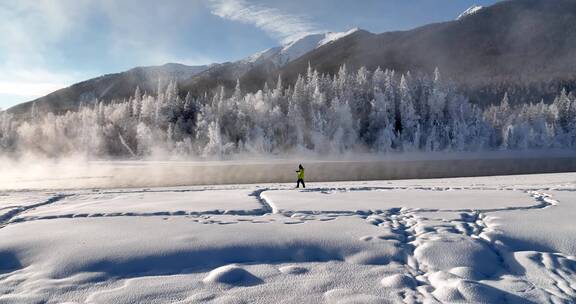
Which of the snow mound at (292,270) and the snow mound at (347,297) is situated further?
the snow mound at (292,270)

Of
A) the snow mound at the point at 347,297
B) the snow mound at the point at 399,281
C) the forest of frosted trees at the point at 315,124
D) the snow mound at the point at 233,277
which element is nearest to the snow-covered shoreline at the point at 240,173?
the forest of frosted trees at the point at 315,124

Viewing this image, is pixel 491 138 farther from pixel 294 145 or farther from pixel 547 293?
pixel 547 293

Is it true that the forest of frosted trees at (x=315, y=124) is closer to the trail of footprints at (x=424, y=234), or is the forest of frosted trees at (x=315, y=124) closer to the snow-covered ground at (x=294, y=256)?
the trail of footprints at (x=424, y=234)

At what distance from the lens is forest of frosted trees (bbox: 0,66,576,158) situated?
8281cm

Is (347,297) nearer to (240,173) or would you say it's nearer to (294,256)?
(294,256)

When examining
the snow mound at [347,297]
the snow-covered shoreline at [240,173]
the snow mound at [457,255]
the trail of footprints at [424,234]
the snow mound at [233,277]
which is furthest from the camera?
the snow-covered shoreline at [240,173]

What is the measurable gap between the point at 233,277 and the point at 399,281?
2952mm

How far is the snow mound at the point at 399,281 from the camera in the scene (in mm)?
6863

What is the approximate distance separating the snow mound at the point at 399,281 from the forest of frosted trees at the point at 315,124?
71.6 metres

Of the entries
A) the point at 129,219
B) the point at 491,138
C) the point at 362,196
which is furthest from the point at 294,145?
the point at 129,219

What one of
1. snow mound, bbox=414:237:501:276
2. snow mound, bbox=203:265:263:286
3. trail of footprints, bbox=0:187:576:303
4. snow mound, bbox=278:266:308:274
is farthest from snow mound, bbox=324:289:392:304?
snow mound, bbox=414:237:501:276

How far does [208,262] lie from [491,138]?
98.7 meters

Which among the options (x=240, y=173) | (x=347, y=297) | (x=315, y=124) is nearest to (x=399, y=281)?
(x=347, y=297)

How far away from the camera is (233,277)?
7.20 metres
